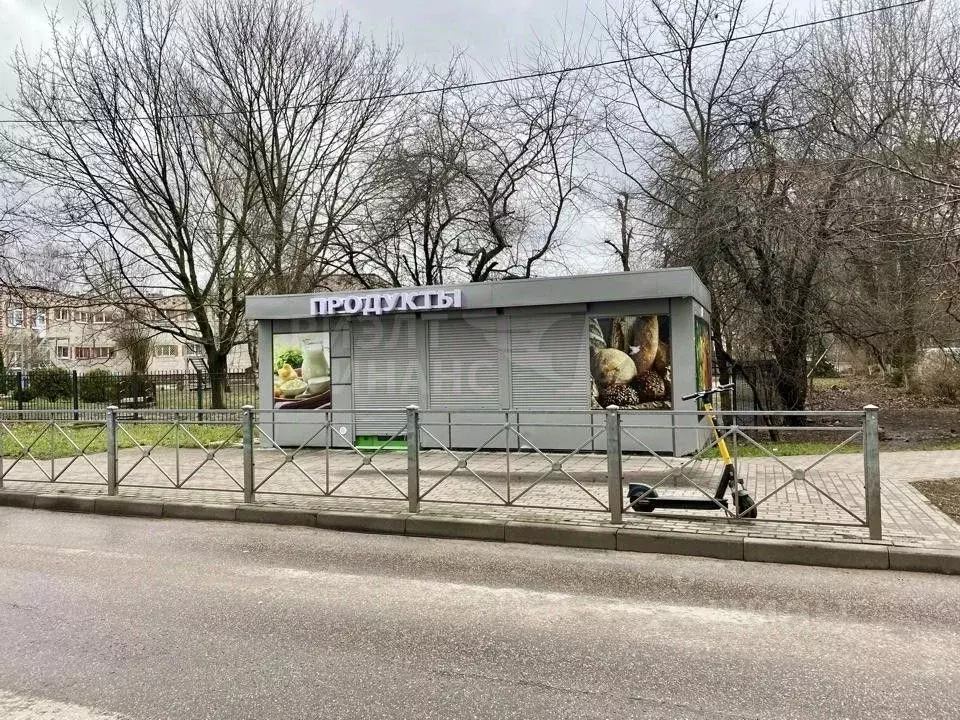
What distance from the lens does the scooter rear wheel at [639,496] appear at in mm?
7016

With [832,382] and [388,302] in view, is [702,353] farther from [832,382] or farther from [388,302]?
[832,382]

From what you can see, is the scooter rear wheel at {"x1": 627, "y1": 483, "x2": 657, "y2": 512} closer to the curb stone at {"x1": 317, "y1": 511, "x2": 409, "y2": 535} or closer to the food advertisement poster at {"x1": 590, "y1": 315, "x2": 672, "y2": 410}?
the curb stone at {"x1": 317, "y1": 511, "x2": 409, "y2": 535}

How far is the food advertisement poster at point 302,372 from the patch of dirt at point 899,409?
10.9 meters

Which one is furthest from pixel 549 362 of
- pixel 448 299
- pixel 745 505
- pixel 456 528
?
pixel 745 505

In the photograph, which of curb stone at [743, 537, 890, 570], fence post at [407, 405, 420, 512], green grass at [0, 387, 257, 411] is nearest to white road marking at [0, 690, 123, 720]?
fence post at [407, 405, 420, 512]

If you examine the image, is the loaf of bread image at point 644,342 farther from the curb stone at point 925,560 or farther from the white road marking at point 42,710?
the white road marking at point 42,710

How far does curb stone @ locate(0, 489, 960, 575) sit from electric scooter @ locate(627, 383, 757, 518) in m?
0.54

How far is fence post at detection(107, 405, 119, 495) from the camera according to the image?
29.3 ft

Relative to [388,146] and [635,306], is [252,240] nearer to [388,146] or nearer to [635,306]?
[388,146]

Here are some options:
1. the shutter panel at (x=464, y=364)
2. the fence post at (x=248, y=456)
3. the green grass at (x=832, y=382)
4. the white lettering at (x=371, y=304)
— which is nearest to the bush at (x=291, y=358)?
the white lettering at (x=371, y=304)

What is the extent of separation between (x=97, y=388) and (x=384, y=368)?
605 inches

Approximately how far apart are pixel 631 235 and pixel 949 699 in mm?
16831

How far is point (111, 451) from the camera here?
8.98m

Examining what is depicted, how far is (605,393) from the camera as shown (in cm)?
1191
